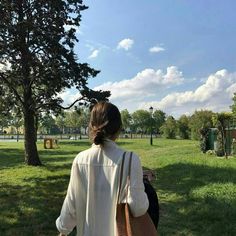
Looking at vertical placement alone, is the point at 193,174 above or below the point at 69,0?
below

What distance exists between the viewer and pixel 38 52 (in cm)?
2319

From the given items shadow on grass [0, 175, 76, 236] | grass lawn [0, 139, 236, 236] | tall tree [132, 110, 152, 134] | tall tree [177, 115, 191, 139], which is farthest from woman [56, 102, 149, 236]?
tall tree [132, 110, 152, 134]

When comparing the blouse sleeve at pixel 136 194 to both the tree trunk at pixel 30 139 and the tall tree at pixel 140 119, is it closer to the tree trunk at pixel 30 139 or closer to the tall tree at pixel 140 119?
the tree trunk at pixel 30 139

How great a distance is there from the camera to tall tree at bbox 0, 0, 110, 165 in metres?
21.4

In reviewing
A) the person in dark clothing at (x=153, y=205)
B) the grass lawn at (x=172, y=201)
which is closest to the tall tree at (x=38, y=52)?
the grass lawn at (x=172, y=201)

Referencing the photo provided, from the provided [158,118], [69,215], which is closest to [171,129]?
[158,118]

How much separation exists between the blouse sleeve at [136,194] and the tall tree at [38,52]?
1864 centimetres

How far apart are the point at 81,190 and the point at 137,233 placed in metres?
0.59

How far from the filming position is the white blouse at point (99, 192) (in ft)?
10.5

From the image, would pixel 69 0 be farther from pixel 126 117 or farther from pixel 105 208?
pixel 126 117

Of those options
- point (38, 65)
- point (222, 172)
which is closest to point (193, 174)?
point (222, 172)

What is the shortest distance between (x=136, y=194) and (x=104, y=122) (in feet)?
1.90

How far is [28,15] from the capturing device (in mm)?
22734

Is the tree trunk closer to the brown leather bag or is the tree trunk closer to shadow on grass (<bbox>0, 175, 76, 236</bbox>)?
shadow on grass (<bbox>0, 175, 76, 236</bbox>)
